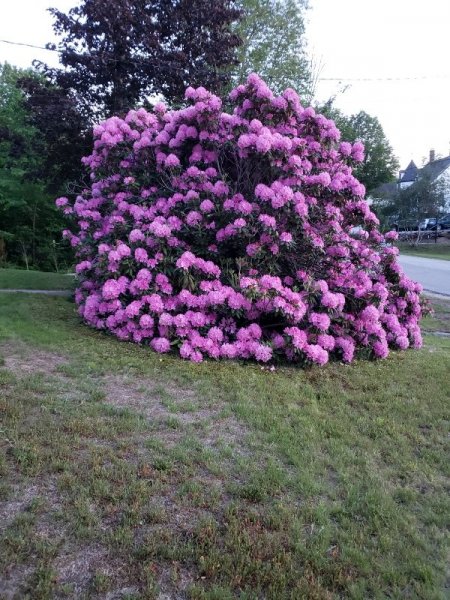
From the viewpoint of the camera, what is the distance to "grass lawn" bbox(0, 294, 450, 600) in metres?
2.04

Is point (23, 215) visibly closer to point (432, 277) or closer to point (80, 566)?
point (432, 277)

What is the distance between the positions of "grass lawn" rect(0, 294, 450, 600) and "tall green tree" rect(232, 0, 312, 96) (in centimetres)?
1708

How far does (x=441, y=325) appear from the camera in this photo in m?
8.55

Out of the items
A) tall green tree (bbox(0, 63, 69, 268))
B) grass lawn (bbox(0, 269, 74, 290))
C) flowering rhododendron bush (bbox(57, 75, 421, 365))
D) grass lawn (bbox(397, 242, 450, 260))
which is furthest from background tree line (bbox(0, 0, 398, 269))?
grass lawn (bbox(397, 242, 450, 260))

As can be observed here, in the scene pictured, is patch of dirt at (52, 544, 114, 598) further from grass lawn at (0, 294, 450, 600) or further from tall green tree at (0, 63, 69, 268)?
tall green tree at (0, 63, 69, 268)

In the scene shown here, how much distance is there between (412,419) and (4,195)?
1615cm

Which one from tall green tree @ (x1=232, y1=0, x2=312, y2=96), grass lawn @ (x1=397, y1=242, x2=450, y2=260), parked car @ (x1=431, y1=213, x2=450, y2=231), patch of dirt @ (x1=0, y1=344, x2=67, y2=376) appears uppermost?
tall green tree @ (x1=232, y1=0, x2=312, y2=96)

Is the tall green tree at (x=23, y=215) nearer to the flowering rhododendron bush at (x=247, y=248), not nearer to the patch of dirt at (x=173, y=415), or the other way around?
the flowering rhododendron bush at (x=247, y=248)

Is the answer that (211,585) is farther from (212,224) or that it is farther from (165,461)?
(212,224)

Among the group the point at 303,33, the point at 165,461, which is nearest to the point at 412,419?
the point at 165,461

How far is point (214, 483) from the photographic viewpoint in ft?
8.91

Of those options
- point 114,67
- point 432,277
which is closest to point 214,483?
point 114,67

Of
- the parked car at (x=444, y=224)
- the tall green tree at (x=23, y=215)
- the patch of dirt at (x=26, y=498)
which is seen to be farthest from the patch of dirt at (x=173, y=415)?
the parked car at (x=444, y=224)

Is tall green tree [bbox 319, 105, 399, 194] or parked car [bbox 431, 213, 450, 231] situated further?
parked car [bbox 431, 213, 450, 231]
